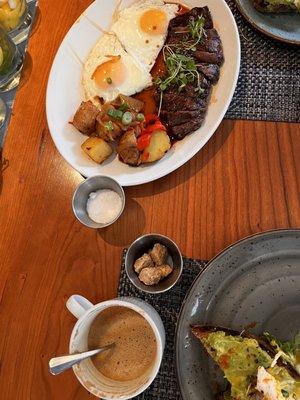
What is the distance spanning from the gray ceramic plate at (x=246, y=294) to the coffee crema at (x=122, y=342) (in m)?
0.13

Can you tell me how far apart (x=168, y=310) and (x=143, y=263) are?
0.21 metres

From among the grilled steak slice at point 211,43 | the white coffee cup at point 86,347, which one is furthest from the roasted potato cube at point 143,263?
the grilled steak slice at point 211,43

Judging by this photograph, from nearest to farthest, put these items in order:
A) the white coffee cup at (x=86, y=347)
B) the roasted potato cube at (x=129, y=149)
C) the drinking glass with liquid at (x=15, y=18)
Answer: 1. the white coffee cup at (x=86, y=347)
2. the roasted potato cube at (x=129, y=149)
3. the drinking glass with liquid at (x=15, y=18)

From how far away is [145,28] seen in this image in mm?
2336

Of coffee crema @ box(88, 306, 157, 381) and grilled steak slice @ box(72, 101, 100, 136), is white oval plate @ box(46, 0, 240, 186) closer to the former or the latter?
grilled steak slice @ box(72, 101, 100, 136)

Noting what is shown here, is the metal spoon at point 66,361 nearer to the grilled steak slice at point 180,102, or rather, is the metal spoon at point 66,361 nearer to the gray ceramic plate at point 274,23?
the grilled steak slice at point 180,102

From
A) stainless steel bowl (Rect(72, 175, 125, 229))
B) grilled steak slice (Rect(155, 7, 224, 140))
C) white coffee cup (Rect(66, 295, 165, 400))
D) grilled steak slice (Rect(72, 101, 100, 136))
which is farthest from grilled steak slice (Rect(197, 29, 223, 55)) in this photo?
white coffee cup (Rect(66, 295, 165, 400))

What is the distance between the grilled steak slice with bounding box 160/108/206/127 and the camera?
6.77 ft

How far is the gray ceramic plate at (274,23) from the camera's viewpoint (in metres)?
2.10

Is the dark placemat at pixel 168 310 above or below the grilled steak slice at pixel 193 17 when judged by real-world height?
below

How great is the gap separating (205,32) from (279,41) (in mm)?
332

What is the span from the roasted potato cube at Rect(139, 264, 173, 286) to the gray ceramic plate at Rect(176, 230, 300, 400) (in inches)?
5.4

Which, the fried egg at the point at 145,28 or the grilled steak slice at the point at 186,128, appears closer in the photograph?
the grilled steak slice at the point at 186,128

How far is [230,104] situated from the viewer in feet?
6.95
